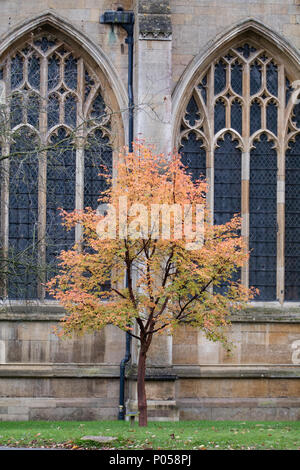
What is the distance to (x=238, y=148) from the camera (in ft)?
71.9

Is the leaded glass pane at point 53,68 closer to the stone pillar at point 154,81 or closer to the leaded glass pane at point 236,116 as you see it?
the stone pillar at point 154,81

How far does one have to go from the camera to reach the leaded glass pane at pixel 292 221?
2166 cm

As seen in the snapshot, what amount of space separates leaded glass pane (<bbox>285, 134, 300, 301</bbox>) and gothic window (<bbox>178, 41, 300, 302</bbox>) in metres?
0.02

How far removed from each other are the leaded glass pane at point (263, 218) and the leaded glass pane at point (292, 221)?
0.29 metres

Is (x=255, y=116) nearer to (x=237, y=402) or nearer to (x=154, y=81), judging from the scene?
(x=154, y=81)

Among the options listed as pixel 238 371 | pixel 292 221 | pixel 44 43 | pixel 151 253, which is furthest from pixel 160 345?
pixel 44 43

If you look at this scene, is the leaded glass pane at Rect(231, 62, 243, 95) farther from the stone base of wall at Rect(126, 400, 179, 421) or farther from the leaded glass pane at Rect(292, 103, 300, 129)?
the stone base of wall at Rect(126, 400, 179, 421)

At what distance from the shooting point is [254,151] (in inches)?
864

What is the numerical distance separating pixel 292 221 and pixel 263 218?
2.23 feet

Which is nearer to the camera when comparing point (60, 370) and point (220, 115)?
point (60, 370)

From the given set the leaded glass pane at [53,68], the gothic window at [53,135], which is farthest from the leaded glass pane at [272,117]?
the leaded glass pane at [53,68]

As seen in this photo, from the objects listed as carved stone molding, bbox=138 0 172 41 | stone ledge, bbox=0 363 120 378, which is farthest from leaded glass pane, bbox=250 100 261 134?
stone ledge, bbox=0 363 120 378

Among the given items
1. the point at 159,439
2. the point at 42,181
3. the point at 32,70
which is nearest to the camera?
the point at 159,439
